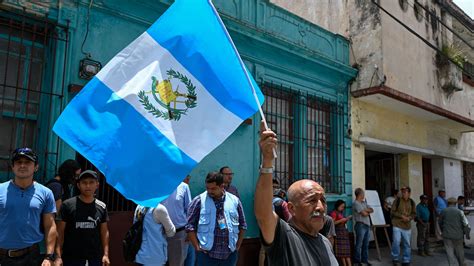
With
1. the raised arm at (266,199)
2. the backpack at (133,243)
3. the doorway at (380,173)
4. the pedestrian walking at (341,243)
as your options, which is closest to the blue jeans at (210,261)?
the backpack at (133,243)

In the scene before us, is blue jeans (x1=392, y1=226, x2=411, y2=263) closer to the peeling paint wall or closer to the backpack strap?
the peeling paint wall

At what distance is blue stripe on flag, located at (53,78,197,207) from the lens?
2576 millimetres

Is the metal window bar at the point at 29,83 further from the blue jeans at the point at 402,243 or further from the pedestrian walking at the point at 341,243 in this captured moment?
the blue jeans at the point at 402,243

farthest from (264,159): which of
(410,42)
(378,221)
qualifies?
(410,42)

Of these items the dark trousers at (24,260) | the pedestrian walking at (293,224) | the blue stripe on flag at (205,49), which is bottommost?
the dark trousers at (24,260)

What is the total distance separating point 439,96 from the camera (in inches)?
454

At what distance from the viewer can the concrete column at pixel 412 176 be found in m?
11.3

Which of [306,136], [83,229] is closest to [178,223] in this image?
[83,229]

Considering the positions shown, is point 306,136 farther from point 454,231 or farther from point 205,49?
point 205,49

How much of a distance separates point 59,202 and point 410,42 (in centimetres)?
966

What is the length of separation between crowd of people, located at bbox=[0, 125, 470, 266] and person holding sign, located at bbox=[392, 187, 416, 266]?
3.22 m

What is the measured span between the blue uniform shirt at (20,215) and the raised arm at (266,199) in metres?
2.47

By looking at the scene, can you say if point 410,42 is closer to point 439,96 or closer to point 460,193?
point 439,96

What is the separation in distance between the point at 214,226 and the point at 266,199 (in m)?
2.79
